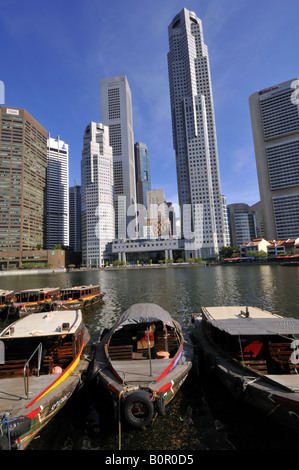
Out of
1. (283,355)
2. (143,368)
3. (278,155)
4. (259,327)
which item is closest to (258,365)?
(283,355)

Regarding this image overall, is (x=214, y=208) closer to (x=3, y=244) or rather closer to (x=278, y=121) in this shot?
(x=278, y=121)

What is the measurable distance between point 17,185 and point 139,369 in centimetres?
20230

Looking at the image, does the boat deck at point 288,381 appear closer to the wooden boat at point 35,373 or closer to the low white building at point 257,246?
the wooden boat at point 35,373

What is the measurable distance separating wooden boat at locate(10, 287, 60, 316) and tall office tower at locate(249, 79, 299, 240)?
183584mm

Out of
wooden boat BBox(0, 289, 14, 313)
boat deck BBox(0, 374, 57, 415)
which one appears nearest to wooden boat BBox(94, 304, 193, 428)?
boat deck BBox(0, 374, 57, 415)

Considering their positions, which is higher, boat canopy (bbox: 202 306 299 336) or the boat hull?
boat canopy (bbox: 202 306 299 336)

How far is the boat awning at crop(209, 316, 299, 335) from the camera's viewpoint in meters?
10.3

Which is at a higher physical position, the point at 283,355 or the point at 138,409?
the point at 283,355

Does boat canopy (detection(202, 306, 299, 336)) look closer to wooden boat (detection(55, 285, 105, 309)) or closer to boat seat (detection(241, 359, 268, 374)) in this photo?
boat seat (detection(241, 359, 268, 374))

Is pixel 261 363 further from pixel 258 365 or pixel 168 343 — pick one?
pixel 168 343

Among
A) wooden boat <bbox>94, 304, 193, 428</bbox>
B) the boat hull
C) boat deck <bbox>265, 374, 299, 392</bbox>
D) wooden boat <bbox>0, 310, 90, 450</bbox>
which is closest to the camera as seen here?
the boat hull

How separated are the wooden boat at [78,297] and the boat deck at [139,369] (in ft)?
68.4

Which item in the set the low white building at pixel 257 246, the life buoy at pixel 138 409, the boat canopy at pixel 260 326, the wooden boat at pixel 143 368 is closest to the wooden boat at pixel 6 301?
the wooden boat at pixel 143 368

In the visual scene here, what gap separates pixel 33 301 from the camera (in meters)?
30.6
